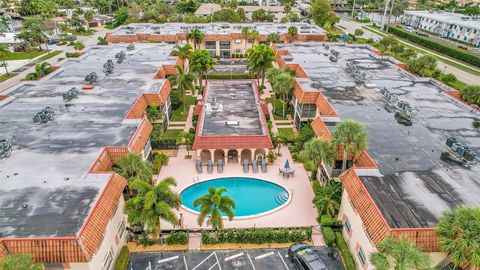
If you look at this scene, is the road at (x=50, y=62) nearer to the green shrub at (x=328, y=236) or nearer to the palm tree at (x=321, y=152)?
the palm tree at (x=321, y=152)

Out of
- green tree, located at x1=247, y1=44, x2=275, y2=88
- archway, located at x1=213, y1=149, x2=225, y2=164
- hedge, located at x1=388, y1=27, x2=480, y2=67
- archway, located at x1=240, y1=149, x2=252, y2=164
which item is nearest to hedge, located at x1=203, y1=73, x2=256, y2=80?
green tree, located at x1=247, y1=44, x2=275, y2=88

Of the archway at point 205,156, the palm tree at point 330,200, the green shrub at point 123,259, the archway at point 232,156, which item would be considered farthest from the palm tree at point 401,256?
the archway at point 205,156

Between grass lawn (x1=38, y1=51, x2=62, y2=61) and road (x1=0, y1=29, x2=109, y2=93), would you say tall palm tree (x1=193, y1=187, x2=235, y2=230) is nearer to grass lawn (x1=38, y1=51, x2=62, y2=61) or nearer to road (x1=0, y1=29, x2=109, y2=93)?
road (x1=0, y1=29, x2=109, y2=93)

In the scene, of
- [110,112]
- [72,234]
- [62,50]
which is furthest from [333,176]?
[62,50]

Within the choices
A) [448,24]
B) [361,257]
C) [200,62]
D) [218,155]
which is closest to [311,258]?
[361,257]

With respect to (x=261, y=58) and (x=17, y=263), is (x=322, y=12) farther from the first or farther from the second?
(x=17, y=263)

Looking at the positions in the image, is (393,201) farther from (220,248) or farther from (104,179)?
(104,179)
